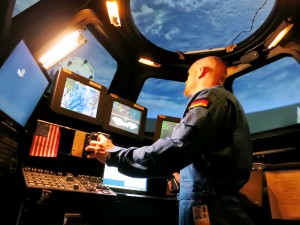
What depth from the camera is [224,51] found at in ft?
12.3

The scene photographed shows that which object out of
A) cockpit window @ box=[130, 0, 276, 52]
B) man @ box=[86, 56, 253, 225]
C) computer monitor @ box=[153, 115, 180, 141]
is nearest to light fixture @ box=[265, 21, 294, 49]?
cockpit window @ box=[130, 0, 276, 52]

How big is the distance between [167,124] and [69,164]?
126 cm

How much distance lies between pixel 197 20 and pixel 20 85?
11.1ft

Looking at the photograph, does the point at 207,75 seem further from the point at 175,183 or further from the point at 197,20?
the point at 197,20

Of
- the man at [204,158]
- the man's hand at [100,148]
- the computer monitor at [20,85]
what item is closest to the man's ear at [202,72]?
the man at [204,158]

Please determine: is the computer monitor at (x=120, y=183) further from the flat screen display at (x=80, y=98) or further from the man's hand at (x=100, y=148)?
the man's hand at (x=100, y=148)

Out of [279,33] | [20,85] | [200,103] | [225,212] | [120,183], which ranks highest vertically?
[279,33]

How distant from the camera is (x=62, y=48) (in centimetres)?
261

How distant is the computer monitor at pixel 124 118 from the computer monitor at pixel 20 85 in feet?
2.59

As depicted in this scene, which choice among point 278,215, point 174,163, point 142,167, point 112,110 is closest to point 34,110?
point 112,110

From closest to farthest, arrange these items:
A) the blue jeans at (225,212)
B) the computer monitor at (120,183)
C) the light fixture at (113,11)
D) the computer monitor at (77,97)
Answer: the blue jeans at (225,212) → the computer monitor at (77,97) → the computer monitor at (120,183) → the light fixture at (113,11)

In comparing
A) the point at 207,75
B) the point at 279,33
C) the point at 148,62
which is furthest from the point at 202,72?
the point at 148,62

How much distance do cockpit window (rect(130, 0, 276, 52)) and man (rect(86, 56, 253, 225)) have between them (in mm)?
2398

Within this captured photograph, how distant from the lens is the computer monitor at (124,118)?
102 inches
